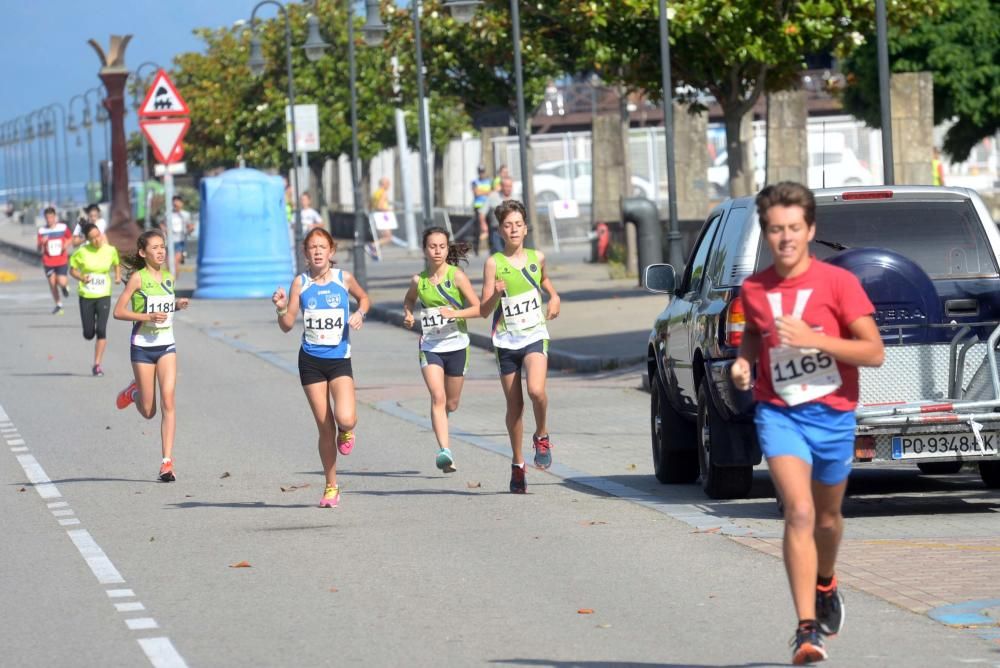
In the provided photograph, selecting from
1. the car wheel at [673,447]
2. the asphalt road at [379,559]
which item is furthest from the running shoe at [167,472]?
the car wheel at [673,447]

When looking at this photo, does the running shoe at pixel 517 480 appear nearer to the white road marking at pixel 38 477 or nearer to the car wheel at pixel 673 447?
the car wheel at pixel 673 447

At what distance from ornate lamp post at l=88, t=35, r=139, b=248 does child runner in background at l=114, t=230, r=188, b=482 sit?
121 ft

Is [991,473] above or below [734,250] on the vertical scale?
below

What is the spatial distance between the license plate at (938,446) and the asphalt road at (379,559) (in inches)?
42.9

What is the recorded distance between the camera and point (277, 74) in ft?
220

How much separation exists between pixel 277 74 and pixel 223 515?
185 feet

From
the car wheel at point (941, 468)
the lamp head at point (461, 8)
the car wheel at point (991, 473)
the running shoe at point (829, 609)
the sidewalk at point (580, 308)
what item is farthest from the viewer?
the lamp head at point (461, 8)

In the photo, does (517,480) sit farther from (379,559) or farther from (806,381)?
(806,381)

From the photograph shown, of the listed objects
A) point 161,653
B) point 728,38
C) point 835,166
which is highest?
point 728,38

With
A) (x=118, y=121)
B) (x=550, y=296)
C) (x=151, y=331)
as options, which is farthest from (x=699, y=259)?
(x=118, y=121)

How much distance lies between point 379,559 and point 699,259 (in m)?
3.47

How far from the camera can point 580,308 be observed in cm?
2853

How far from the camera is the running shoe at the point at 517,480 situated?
12.1m

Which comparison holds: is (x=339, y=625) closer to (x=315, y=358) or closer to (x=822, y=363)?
(x=822, y=363)
